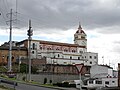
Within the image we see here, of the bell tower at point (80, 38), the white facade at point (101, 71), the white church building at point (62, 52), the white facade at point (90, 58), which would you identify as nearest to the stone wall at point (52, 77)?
the white facade at point (101, 71)

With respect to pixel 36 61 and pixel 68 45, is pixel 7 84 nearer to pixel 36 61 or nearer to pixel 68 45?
pixel 36 61

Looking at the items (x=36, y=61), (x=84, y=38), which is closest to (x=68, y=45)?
(x=84, y=38)

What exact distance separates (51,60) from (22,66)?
73.3 feet

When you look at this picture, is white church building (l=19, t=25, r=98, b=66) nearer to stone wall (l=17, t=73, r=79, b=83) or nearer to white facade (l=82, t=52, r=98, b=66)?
white facade (l=82, t=52, r=98, b=66)

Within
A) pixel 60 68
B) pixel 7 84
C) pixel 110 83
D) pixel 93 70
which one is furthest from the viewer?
pixel 60 68

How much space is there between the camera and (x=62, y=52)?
143000 millimetres

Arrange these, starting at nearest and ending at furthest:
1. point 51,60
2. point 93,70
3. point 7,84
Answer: point 7,84, point 93,70, point 51,60

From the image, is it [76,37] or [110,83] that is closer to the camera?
[110,83]

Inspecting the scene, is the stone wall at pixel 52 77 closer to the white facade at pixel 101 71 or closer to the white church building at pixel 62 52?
the white facade at pixel 101 71

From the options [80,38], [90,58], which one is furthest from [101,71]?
[80,38]

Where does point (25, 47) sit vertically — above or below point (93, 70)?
above

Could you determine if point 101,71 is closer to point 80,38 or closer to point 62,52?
point 62,52

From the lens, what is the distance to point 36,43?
140375 mm

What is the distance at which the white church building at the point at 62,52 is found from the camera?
436ft
